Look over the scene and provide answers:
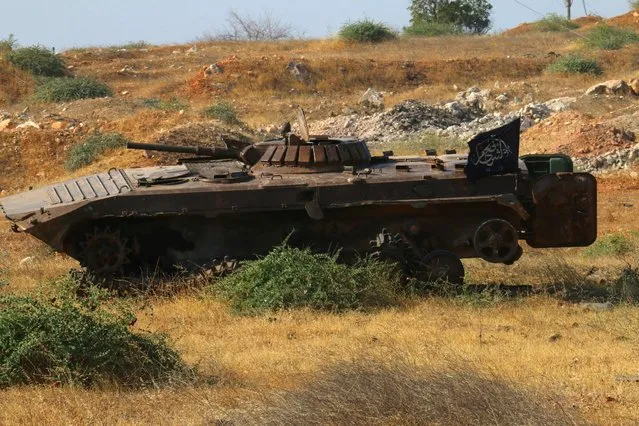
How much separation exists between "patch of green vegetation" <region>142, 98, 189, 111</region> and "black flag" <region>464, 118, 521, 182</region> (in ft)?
62.6

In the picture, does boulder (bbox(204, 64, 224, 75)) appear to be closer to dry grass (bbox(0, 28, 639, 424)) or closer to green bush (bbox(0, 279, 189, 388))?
dry grass (bbox(0, 28, 639, 424))

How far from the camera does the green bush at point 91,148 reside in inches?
981

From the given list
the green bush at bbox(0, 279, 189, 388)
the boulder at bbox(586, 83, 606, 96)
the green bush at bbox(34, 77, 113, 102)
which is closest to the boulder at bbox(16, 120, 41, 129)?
the green bush at bbox(34, 77, 113, 102)

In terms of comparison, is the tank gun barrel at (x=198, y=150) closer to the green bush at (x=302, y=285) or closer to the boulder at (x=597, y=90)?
the green bush at (x=302, y=285)

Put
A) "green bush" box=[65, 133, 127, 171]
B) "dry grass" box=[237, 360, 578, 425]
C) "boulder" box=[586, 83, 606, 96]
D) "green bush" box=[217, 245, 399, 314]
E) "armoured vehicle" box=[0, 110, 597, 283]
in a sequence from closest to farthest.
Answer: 1. "dry grass" box=[237, 360, 578, 425]
2. "green bush" box=[217, 245, 399, 314]
3. "armoured vehicle" box=[0, 110, 597, 283]
4. "green bush" box=[65, 133, 127, 171]
5. "boulder" box=[586, 83, 606, 96]

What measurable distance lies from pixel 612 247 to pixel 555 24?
40.7 m

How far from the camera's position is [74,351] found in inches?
341

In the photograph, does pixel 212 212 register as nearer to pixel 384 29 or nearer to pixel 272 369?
pixel 272 369

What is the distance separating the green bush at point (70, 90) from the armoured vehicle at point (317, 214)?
22414 mm

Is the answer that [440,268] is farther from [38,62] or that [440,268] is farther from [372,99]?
[38,62]

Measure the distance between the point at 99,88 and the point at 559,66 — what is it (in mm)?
15336

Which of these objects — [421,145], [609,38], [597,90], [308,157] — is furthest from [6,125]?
[609,38]

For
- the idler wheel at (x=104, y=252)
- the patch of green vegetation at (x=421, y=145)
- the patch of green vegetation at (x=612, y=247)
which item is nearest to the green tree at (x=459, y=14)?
the patch of green vegetation at (x=421, y=145)

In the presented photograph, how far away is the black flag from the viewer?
12586 millimetres
